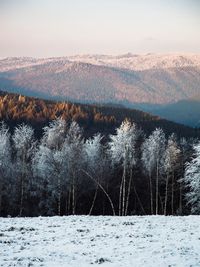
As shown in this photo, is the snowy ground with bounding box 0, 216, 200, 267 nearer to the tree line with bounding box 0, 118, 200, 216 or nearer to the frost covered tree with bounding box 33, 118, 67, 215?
the frost covered tree with bounding box 33, 118, 67, 215

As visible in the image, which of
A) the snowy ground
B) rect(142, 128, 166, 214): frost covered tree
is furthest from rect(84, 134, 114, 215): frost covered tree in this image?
the snowy ground

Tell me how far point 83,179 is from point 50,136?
85.1 feet

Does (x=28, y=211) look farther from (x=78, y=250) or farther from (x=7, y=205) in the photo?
(x=78, y=250)

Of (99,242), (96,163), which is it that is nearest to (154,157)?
(96,163)

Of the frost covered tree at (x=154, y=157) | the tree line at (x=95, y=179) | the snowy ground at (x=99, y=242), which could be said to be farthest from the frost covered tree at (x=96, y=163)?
the snowy ground at (x=99, y=242)

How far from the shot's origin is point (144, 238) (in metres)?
33.6

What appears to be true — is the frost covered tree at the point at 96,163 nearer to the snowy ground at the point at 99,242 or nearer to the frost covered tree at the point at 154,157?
the frost covered tree at the point at 154,157

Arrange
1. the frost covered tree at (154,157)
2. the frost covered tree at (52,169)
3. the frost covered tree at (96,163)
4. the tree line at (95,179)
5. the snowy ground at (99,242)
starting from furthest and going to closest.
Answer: the frost covered tree at (96,163), the frost covered tree at (154,157), the tree line at (95,179), the frost covered tree at (52,169), the snowy ground at (99,242)

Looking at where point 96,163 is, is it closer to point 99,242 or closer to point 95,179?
point 95,179

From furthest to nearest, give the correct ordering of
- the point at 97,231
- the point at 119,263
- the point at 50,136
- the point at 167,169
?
the point at 50,136
the point at 167,169
the point at 97,231
the point at 119,263

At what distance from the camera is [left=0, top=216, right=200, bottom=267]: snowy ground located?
25406mm

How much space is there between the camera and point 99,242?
31.5 meters

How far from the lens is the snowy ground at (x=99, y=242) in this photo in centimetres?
2541

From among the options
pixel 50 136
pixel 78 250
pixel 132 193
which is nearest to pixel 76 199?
pixel 132 193
